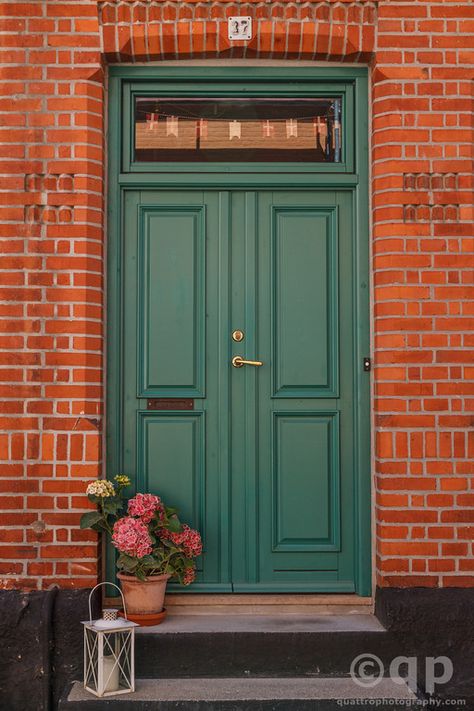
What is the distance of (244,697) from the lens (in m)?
4.05

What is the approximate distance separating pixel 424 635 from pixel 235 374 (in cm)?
176

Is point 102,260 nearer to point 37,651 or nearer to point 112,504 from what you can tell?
point 112,504

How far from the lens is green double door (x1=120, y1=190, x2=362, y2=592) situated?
4789mm

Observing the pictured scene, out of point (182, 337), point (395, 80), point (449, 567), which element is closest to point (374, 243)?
point (395, 80)

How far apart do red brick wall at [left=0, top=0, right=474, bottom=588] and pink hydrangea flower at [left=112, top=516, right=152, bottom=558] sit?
0.85 feet

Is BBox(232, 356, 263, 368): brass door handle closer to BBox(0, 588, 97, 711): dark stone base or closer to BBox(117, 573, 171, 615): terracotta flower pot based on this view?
BBox(117, 573, 171, 615): terracotta flower pot

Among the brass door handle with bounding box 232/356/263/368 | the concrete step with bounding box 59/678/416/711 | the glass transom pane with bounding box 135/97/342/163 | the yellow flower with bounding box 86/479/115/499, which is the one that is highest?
the glass transom pane with bounding box 135/97/342/163

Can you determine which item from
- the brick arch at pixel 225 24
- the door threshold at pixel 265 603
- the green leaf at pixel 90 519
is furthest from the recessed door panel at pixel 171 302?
the door threshold at pixel 265 603

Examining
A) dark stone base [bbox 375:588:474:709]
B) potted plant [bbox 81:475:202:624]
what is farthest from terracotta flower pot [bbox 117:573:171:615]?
dark stone base [bbox 375:588:474:709]

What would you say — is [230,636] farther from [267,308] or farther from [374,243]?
A: [374,243]

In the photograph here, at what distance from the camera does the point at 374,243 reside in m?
4.70

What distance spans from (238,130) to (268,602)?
2.76 m

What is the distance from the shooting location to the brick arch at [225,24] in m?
4.63

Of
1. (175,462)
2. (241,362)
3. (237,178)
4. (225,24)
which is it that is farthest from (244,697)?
(225,24)
